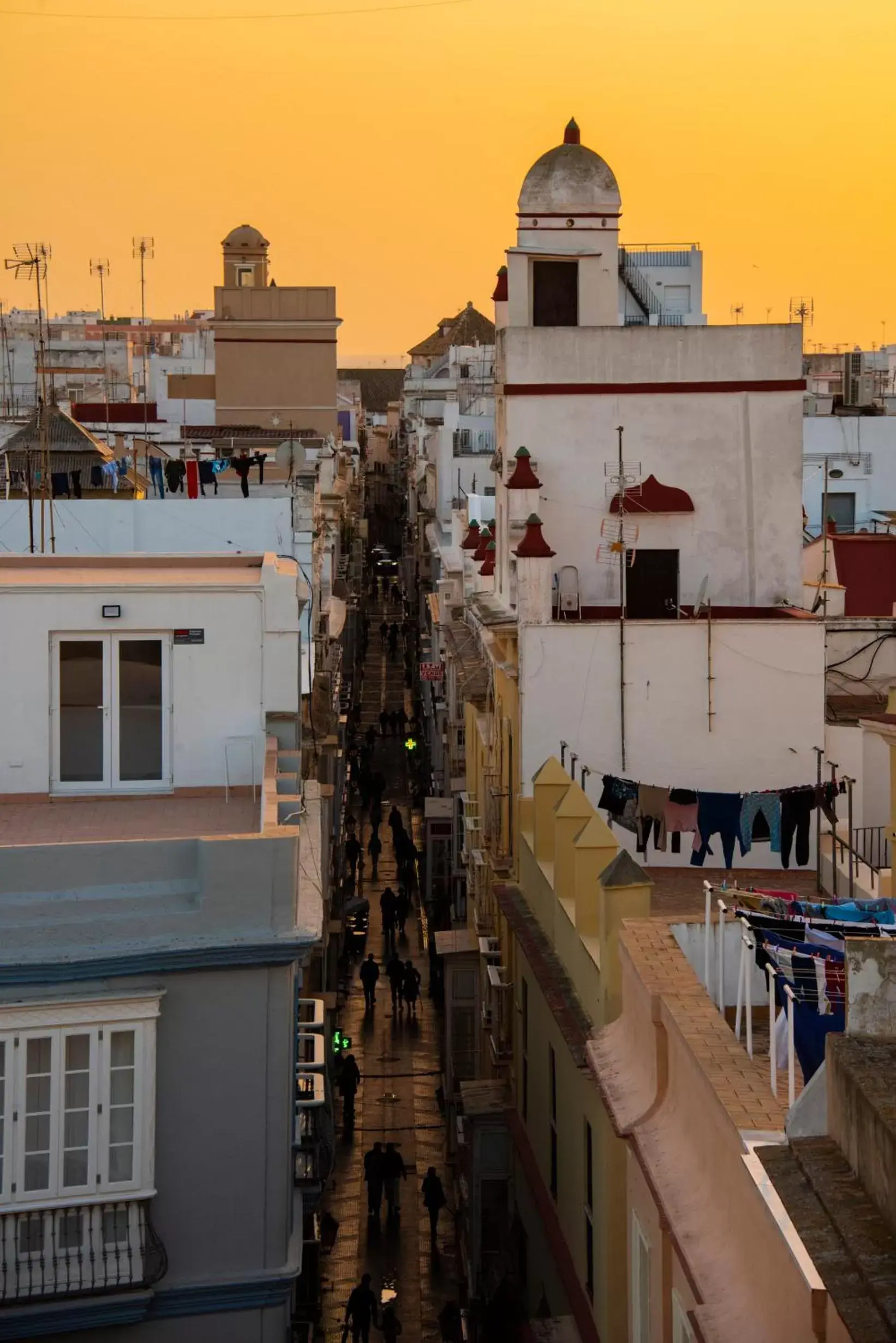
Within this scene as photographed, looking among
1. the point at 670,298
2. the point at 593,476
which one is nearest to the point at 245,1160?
the point at 593,476

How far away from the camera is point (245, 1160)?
12.4 m

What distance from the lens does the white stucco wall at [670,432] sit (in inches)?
952

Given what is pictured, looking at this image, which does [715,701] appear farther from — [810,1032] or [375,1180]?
[810,1032]

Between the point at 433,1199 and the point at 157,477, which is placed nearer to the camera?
the point at 433,1199

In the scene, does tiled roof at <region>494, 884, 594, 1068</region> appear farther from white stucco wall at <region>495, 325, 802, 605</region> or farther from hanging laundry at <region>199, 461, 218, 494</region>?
hanging laundry at <region>199, 461, 218, 494</region>

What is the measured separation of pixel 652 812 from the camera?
19.8 metres

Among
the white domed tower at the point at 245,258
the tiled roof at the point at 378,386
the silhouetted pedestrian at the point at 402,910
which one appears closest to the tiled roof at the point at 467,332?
the white domed tower at the point at 245,258

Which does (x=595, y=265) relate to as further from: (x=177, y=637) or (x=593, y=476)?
(x=177, y=637)

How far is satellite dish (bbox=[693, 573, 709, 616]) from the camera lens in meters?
24.4

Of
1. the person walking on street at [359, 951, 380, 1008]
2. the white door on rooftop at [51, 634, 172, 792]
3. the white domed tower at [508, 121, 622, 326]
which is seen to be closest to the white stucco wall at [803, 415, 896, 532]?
the person walking on street at [359, 951, 380, 1008]

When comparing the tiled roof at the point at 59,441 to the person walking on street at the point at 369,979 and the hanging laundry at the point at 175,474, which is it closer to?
the hanging laundry at the point at 175,474

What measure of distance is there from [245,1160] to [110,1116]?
37.2 inches

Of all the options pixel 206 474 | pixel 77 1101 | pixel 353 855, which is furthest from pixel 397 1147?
pixel 77 1101

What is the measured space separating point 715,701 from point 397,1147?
31.6 feet
